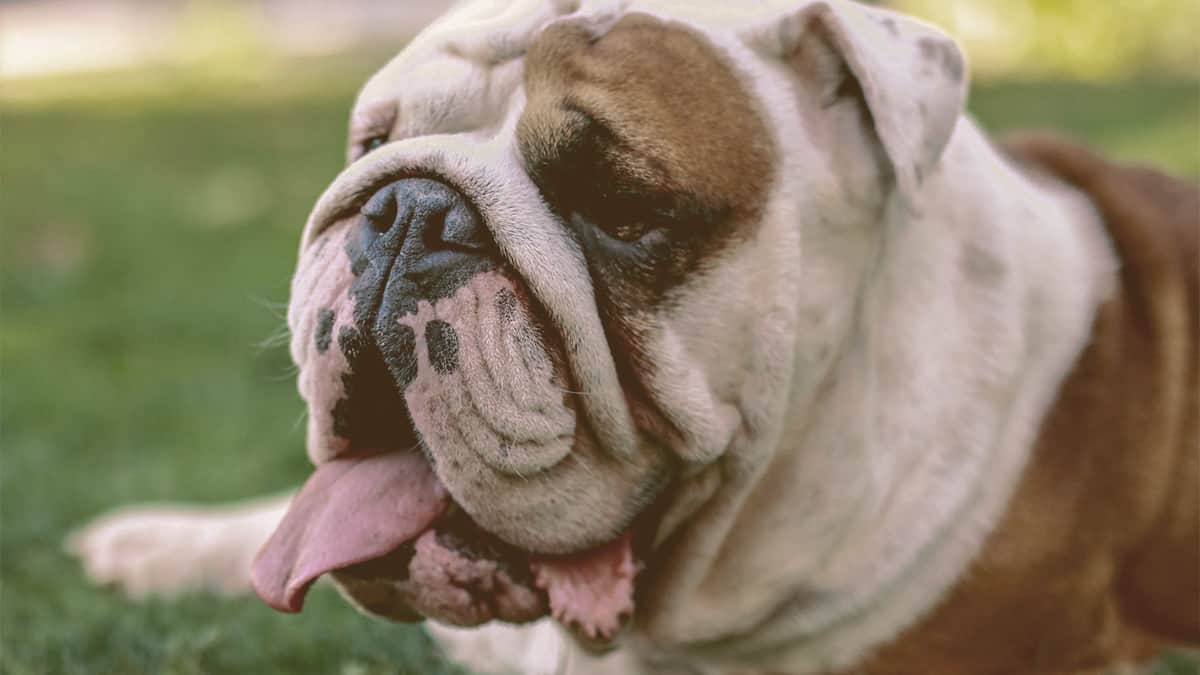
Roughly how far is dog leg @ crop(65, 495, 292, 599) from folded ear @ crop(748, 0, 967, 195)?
1.64m

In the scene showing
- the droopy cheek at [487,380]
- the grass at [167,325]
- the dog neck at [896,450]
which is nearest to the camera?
the droopy cheek at [487,380]

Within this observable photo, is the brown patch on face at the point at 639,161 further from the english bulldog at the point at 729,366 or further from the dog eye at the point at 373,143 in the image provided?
the dog eye at the point at 373,143

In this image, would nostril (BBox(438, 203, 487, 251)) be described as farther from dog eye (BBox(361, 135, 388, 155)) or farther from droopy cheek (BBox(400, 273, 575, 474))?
dog eye (BBox(361, 135, 388, 155))

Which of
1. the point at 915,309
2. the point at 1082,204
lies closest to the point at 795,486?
the point at 915,309

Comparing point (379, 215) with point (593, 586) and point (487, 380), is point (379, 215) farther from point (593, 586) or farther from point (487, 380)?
point (593, 586)

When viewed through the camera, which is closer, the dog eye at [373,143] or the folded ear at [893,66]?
the folded ear at [893,66]

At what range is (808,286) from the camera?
2.28 metres

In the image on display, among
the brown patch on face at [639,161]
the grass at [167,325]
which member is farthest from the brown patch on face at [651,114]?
the grass at [167,325]

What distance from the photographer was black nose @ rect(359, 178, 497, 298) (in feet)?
6.92

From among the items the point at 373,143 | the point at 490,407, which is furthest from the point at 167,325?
the point at 490,407

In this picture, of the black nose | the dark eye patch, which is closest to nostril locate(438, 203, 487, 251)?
the black nose

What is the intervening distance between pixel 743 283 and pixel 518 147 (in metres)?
0.39

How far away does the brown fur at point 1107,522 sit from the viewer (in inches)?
99.7

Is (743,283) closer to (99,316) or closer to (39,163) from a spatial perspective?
(99,316)
